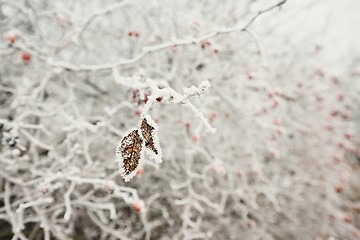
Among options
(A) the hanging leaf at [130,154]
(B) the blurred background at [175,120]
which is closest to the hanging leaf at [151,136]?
(A) the hanging leaf at [130,154]

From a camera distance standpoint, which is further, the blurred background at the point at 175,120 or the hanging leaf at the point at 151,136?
the blurred background at the point at 175,120

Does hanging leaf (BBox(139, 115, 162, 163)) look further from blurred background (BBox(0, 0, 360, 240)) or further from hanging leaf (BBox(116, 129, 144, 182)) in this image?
blurred background (BBox(0, 0, 360, 240))

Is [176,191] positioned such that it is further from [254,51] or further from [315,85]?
[315,85]

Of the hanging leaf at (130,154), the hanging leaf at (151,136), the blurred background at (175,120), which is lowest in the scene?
the blurred background at (175,120)

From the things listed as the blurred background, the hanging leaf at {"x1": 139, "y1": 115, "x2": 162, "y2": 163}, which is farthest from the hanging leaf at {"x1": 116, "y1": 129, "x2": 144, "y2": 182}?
the blurred background

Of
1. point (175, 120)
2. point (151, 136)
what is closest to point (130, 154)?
point (151, 136)

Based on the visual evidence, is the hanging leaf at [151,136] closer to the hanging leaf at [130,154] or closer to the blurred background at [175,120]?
the hanging leaf at [130,154]
